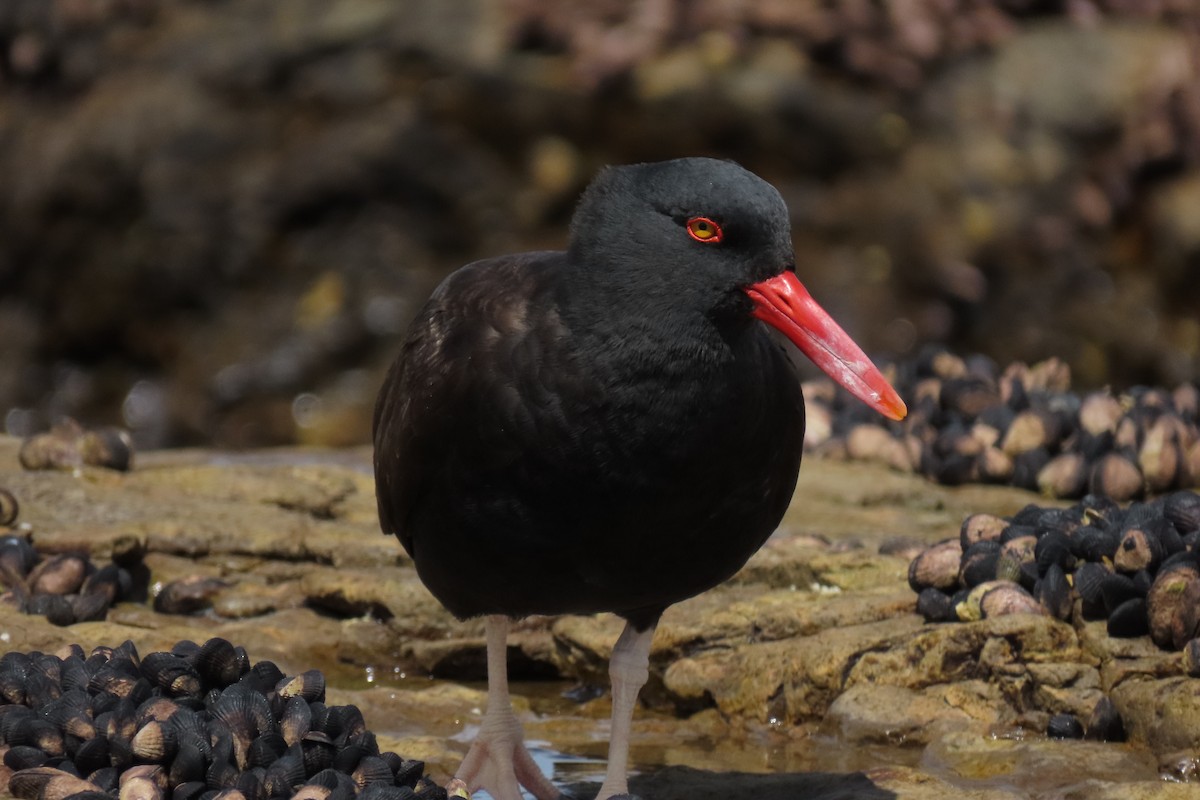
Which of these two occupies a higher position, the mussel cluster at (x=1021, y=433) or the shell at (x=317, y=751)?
the mussel cluster at (x=1021, y=433)

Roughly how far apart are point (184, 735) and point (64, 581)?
5.51 feet

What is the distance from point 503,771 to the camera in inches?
172

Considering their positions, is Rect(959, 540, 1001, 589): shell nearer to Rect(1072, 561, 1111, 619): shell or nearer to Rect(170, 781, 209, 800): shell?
Rect(1072, 561, 1111, 619): shell

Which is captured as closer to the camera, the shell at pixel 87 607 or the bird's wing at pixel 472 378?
the bird's wing at pixel 472 378

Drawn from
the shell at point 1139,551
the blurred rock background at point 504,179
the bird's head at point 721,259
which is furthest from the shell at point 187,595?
the blurred rock background at point 504,179

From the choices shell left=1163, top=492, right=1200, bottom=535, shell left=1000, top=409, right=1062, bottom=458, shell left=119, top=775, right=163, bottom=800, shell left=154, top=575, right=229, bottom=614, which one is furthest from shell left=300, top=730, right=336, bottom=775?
shell left=1000, top=409, right=1062, bottom=458

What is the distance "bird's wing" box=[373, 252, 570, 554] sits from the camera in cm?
380

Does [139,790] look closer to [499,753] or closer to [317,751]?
[317,751]

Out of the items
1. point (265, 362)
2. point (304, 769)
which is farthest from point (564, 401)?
point (265, 362)

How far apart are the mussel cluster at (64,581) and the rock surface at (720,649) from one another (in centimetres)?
7

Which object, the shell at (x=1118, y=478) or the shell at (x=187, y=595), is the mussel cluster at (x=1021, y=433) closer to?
the shell at (x=1118, y=478)

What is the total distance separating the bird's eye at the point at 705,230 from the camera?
368 cm

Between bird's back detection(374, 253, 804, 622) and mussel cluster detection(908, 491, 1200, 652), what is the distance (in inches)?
38.6

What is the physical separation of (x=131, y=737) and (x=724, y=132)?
7.43m
